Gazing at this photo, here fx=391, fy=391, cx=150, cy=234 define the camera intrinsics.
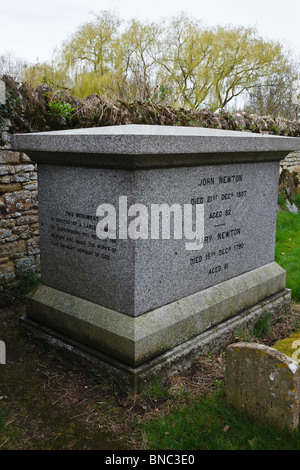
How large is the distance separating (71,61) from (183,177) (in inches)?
917

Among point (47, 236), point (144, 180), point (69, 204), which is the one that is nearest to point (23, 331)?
point (47, 236)

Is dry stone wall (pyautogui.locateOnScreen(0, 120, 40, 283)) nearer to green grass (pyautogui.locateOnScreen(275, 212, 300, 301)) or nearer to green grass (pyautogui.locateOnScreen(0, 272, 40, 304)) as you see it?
green grass (pyautogui.locateOnScreen(0, 272, 40, 304))

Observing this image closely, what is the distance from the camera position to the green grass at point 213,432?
7.05ft

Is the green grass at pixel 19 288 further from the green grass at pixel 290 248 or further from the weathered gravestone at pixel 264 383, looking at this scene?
the green grass at pixel 290 248

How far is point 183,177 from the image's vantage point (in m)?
3.05

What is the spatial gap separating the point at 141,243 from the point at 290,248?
432cm

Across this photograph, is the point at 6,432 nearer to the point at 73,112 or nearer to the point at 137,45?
the point at 73,112

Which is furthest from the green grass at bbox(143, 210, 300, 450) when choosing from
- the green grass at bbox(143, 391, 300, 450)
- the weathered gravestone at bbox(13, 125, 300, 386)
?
the weathered gravestone at bbox(13, 125, 300, 386)

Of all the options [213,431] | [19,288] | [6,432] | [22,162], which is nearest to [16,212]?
[22,162]

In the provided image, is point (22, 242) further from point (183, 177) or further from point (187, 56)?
point (187, 56)

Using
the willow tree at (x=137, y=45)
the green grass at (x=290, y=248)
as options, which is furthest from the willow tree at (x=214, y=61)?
the green grass at (x=290, y=248)

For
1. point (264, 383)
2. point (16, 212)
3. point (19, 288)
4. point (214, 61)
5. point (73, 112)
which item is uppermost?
point (214, 61)

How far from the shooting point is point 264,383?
2.27m

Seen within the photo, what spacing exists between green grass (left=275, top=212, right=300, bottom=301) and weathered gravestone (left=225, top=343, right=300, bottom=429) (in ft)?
8.33
